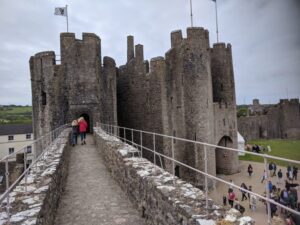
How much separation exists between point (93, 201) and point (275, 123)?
4605 centimetres

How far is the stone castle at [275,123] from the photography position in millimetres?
45406

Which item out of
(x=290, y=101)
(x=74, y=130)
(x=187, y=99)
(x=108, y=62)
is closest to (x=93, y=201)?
(x=74, y=130)

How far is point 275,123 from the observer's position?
156 ft

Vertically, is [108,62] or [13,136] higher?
[108,62]

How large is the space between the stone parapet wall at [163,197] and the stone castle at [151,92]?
14.6 m

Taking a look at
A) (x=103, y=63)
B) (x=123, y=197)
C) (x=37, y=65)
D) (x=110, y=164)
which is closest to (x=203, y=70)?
(x=103, y=63)

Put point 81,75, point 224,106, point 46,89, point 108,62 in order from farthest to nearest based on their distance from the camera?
point 224,106 < point 108,62 < point 46,89 < point 81,75

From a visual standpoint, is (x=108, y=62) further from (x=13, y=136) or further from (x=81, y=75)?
(x=13, y=136)

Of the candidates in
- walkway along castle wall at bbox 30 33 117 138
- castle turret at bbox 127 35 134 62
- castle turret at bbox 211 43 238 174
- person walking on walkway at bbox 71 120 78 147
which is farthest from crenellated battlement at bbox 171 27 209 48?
person walking on walkway at bbox 71 120 78 147

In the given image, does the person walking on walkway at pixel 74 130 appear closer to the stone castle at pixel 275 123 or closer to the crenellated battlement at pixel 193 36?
the crenellated battlement at pixel 193 36

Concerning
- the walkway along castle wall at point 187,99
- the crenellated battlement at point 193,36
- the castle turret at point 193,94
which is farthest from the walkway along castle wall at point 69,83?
the castle turret at point 193,94

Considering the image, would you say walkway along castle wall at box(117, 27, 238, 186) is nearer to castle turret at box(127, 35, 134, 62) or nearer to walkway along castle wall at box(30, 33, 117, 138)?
castle turret at box(127, 35, 134, 62)

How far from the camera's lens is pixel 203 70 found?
22.3 metres

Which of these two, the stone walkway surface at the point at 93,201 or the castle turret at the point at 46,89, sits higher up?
the castle turret at the point at 46,89
